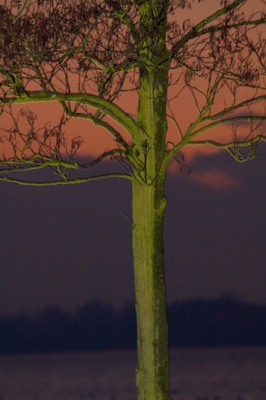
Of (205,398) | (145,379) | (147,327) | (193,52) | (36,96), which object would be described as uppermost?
(193,52)

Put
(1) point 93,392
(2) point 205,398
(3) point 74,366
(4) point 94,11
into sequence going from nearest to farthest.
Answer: (4) point 94,11 < (2) point 205,398 < (1) point 93,392 < (3) point 74,366

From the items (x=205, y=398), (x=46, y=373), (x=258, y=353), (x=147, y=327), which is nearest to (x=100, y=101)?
(x=147, y=327)

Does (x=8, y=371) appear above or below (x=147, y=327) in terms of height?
below

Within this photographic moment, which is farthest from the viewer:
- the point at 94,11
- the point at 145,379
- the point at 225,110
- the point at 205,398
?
the point at 205,398

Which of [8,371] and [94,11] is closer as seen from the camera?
[94,11]

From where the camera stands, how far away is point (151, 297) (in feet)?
22.7

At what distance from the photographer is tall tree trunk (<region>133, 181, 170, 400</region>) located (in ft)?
22.6

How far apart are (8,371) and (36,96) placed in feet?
36.5

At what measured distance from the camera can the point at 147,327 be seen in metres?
6.94

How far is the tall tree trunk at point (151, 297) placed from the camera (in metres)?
6.89

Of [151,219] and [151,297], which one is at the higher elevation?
[151,219]

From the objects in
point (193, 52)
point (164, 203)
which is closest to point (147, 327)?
point (164, 203)

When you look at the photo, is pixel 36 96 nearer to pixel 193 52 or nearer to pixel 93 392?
pixel 193 52

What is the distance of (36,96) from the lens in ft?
21.6
